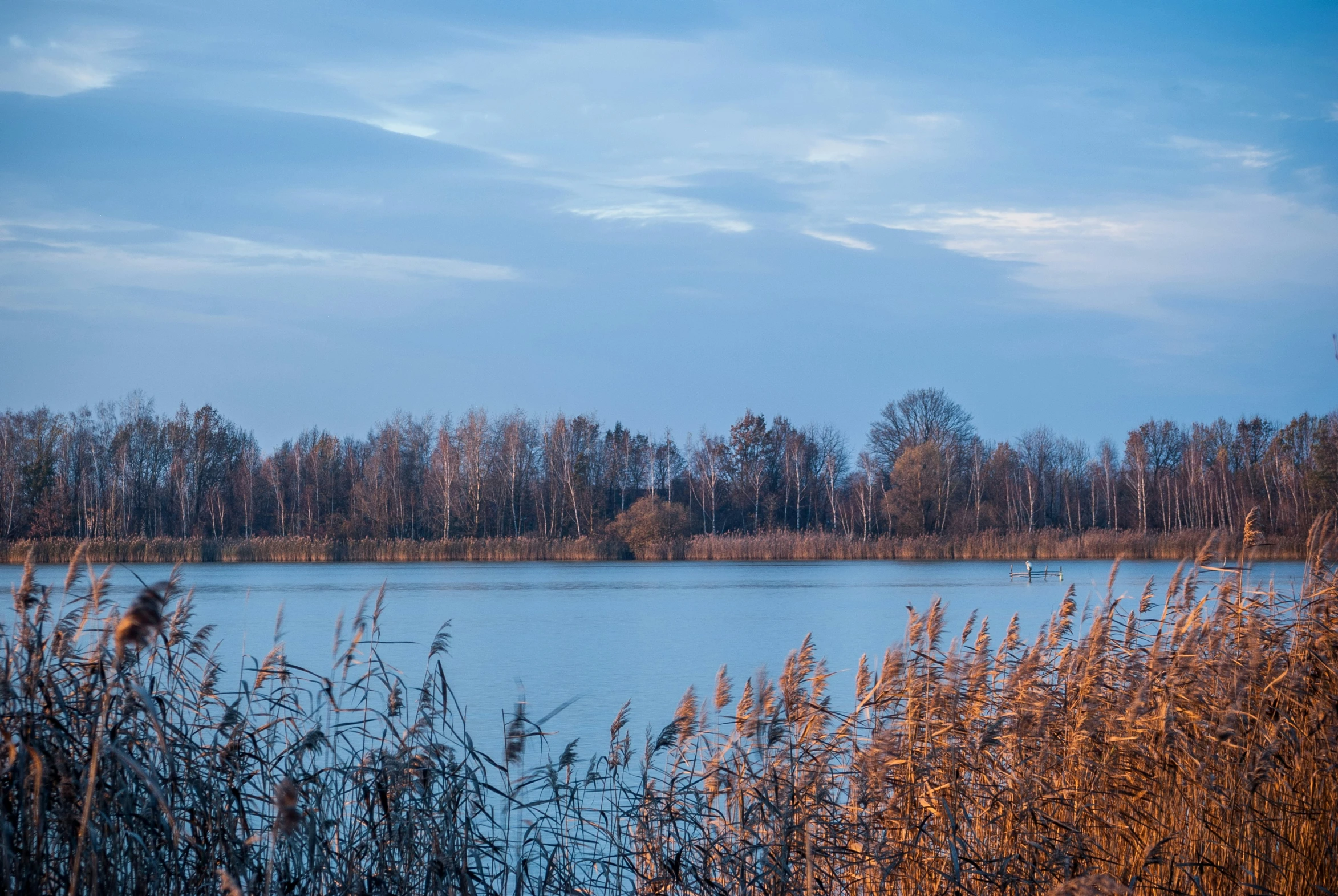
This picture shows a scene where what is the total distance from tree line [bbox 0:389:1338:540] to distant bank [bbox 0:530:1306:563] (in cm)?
303

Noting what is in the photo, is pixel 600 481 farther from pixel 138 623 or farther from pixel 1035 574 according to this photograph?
pixel 138 623

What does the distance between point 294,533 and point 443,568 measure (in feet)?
63.9

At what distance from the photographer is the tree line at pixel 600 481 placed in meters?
49.4

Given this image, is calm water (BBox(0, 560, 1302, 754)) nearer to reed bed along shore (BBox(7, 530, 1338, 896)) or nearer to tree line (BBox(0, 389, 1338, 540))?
reed bed along shore (BBox(7, 530, 1338, 896))

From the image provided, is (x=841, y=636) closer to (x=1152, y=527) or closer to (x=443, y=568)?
(x=443, y=568)

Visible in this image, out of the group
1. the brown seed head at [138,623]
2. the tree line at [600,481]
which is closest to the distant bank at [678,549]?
the tree line at [600,481]

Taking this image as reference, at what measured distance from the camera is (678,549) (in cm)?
4538

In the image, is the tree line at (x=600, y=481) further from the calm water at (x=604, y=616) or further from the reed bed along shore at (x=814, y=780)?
the reed bed along shore at (x=814, y=780)

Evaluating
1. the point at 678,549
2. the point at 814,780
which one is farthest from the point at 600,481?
the point at 814,780

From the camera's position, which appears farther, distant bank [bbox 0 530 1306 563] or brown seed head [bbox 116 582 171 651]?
distant bank [bbox 0 530 1306 563]

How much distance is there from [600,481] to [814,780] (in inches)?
2041

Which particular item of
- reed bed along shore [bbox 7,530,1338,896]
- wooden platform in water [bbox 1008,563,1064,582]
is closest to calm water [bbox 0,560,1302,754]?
wooden platform in water [bbox 1008,563,1064,582]

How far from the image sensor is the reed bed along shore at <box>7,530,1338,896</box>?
9.91 ft

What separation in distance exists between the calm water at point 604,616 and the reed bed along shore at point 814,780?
126cm
